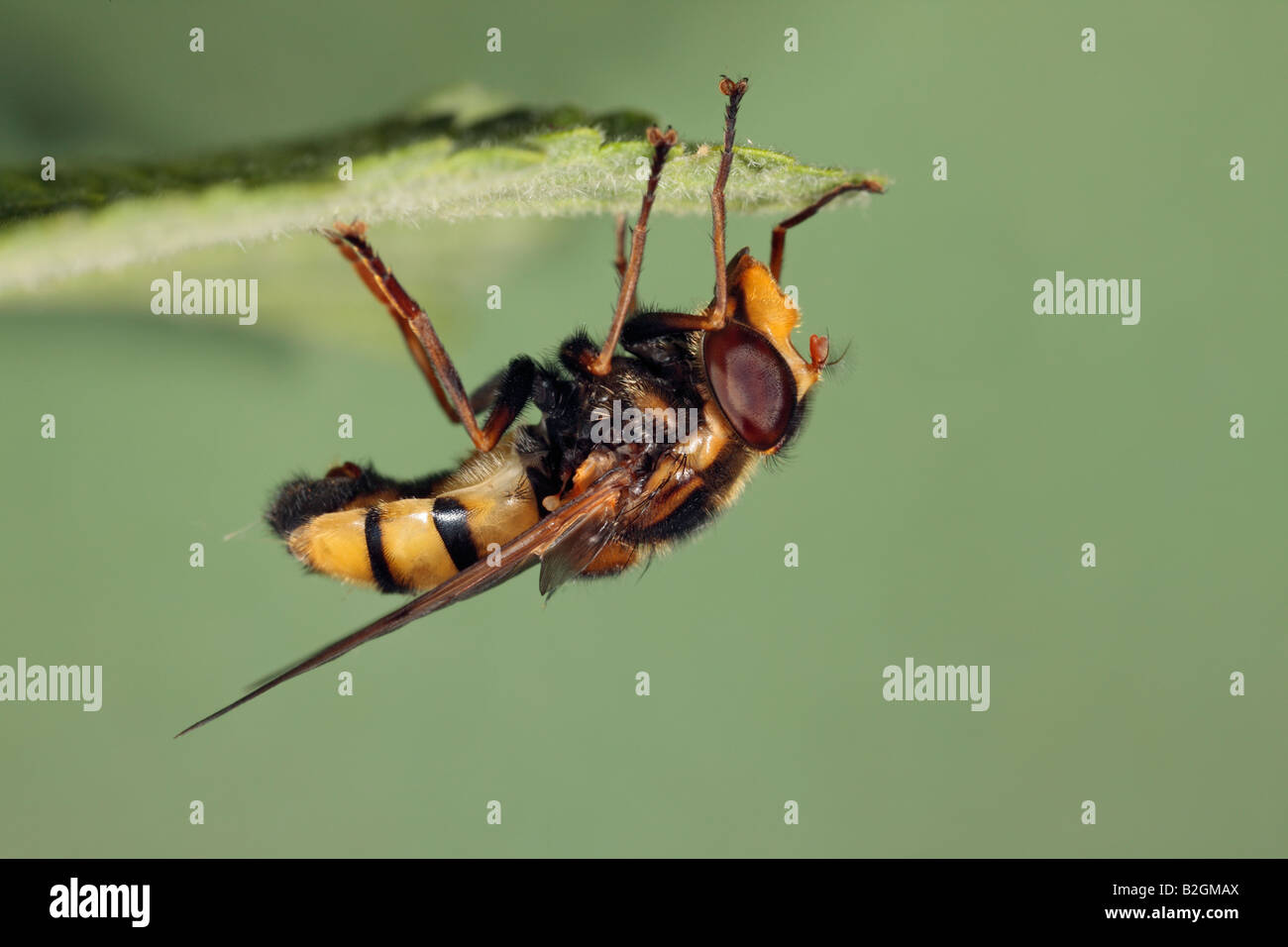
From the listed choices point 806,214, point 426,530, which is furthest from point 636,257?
point 426,530

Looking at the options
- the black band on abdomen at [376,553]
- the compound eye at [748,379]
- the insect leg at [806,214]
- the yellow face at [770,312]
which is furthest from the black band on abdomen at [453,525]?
the insect leg at [806,214]

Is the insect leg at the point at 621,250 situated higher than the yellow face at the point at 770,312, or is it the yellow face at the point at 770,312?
the insect leg at the point at 621,250

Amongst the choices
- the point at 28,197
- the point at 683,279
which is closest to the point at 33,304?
the point at 28,197

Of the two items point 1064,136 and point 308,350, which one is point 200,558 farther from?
point 1064,136

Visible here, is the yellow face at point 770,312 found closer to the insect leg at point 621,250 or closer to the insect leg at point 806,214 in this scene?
the insect leg at point 806,214

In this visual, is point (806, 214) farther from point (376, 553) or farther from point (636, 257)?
point (376, 553)

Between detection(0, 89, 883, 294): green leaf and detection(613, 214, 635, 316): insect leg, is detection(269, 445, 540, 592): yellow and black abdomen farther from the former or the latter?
detection(0, 89, 883, 294): green leaf

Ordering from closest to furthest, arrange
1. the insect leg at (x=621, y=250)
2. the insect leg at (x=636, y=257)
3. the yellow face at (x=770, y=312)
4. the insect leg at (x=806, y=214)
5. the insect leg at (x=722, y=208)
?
the insect leg at (x=636, y=257)
the insect leg at (x=722, y=208)
the insect leg at (x=806, y=214)
the yellow face at (x=770, y=312)
the insect leg at (x=621, y=250)
